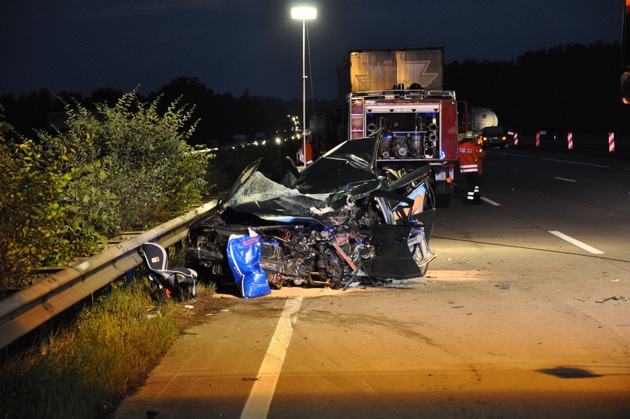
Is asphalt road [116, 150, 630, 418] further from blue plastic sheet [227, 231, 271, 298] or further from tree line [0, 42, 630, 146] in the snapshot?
tree line [0, 42, 630, 146]

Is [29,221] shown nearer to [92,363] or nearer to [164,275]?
[92,363]

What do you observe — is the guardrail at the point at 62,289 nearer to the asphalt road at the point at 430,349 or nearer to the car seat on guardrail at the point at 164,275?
the car seat on guardrail at the point at 164,275

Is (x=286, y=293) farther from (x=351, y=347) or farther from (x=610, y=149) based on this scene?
(x=610, y=149)

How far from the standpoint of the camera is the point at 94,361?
241 inches

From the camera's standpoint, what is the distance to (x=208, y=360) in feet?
22.8

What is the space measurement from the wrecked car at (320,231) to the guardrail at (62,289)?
789mm

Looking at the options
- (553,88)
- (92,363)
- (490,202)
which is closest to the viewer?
(92,363)

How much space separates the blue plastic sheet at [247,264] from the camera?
31.0ft

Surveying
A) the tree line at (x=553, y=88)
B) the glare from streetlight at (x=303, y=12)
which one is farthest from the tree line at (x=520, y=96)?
the glare from streetlight at (x=303, y=12)

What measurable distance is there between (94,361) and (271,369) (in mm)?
1272

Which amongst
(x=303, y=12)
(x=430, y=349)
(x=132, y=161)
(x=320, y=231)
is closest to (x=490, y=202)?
(x=303, y=12)

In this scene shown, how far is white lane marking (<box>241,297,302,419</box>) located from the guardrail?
4.69ft

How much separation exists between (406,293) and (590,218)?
8.85 m

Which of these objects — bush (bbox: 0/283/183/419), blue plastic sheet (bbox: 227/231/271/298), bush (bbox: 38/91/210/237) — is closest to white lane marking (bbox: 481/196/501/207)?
bush (bbox: 38/91/210/237)
